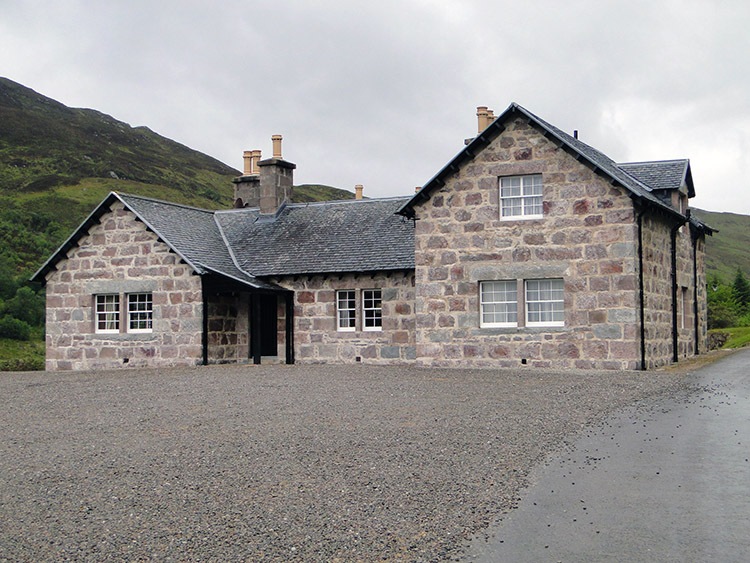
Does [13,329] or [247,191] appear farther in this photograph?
[13,329]

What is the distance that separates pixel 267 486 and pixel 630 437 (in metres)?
4.72

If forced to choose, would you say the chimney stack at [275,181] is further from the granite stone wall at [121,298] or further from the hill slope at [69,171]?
the hill slope at [69,171]

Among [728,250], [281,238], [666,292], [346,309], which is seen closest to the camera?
[666,292]

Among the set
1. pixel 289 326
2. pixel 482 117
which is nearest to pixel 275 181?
pixel 289 326

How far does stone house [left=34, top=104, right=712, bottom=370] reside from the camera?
21094mm

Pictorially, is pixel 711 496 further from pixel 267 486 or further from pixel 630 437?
A: pixel 267 486

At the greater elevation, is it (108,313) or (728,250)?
(728,250)

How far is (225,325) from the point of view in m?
26.4

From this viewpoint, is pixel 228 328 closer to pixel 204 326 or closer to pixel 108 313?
pixel 204 326

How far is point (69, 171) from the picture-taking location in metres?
95.1

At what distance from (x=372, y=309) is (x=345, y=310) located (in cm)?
90

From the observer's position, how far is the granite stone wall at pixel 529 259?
20.8 m

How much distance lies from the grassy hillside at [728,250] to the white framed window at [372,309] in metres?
110

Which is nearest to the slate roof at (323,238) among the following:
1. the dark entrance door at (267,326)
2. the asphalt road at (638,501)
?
the dark entrance door at (267,326)
